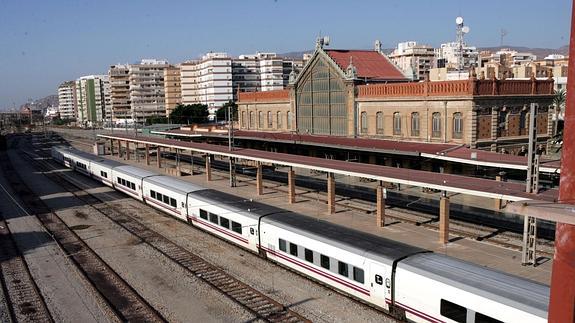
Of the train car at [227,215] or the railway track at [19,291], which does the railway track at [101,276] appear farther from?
the train car at [227,215]

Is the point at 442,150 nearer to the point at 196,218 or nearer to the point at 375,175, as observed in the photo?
the point at 375,175

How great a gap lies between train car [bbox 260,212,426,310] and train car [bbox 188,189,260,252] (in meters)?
1.22

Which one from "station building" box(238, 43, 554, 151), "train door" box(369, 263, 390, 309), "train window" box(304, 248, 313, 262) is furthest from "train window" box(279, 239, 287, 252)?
"station building" box(238, 43, 554, 151)

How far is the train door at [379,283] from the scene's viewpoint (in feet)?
56.7

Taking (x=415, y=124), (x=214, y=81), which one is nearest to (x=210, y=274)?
(x=415, y=124)

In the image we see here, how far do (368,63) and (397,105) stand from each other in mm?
14472

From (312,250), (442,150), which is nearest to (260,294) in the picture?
(312,250)

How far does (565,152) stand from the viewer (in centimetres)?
712

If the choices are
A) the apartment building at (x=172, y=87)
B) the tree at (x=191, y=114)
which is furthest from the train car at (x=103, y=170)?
the apartment building at (x=172, y=87)

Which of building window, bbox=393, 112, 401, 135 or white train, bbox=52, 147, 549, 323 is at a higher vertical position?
building window, bbox=393, 112, 401, 135

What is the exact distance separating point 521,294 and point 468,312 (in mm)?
1566

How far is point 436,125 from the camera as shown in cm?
4431

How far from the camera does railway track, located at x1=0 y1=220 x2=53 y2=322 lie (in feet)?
64.2

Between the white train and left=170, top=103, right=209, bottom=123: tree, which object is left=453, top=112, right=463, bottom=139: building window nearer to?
the white train
